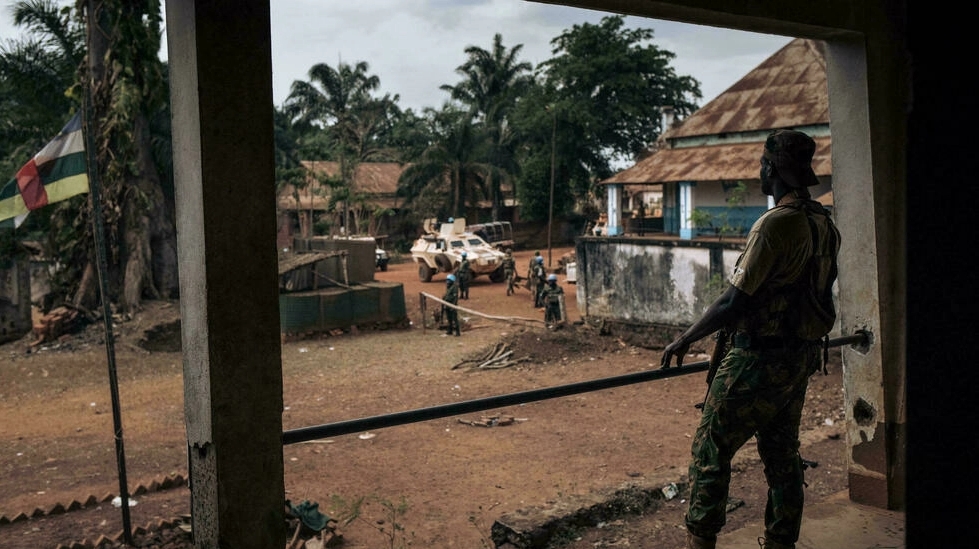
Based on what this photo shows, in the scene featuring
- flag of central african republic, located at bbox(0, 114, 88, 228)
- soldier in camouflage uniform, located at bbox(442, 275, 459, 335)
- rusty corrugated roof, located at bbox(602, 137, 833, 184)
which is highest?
rusty corrugated roof, located at bbox(602, 137, 833, 184)

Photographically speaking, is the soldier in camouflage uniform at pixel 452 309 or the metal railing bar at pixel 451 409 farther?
the soldier in camouflage uniform at pixel 452 309

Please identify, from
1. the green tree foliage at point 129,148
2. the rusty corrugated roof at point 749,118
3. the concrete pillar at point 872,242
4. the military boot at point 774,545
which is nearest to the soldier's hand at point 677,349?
the military boot at point 774,545

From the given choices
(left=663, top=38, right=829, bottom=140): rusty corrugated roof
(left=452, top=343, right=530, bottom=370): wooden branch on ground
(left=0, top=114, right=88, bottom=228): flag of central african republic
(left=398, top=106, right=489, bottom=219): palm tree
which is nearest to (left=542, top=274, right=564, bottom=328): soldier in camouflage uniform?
(left=452, top=343, right=530, bottom=370): wooden branch on ground

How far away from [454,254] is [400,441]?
15.8 metres

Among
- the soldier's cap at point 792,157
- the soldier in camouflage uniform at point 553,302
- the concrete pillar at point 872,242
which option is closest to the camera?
the soldier's cap at point 792,157

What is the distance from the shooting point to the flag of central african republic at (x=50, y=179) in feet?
20.3

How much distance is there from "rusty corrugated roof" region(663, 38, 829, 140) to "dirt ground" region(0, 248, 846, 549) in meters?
8.51

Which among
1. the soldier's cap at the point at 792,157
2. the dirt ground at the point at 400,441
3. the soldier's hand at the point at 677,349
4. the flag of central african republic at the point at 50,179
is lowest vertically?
the dirt ground at the point at 400,441

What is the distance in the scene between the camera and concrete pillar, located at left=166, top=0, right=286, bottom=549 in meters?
2.36

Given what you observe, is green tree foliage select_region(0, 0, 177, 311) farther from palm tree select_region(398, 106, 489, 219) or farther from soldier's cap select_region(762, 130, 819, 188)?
palm tree select_region(398, 106, 489, 219)

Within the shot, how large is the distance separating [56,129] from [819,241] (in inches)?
817

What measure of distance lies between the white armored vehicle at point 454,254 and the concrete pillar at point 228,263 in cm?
2228

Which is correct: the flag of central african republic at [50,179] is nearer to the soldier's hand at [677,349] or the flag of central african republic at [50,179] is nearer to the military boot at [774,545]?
the soldier's hand at [677,349]

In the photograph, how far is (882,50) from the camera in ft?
12.9
